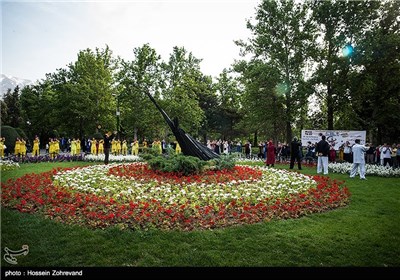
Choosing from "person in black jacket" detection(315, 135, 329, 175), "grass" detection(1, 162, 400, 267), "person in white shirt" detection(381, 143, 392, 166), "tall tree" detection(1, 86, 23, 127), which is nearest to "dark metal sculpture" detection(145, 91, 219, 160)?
"person in black jacket" detection(315, 135, 329, 175)

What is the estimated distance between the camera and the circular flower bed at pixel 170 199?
6754 mm

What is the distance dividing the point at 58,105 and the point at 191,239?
43277 millimetres

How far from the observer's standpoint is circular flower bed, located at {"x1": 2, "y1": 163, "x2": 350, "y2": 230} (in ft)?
22.2

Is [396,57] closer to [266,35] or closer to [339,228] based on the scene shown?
[266,35]

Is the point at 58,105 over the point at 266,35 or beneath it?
beneath

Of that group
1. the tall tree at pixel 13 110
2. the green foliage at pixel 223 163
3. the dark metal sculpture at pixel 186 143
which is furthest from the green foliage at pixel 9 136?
the green foliage at pixel 223 163

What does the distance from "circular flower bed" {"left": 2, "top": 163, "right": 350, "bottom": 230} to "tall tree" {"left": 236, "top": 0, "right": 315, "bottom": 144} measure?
62.2 ft

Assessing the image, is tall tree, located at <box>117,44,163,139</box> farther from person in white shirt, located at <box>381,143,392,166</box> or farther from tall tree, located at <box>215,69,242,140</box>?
person in white shirt, located at <box>381,143,392,166</box>

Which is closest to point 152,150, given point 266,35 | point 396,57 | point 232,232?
point 232,232

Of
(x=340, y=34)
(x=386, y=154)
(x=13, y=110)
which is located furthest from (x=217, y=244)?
(x=13, y=110)

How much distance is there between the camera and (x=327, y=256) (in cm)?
520

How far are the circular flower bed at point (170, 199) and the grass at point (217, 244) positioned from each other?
1.54ft

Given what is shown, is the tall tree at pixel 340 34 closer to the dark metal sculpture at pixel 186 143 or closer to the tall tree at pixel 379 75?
the tall tree at pixel 379 75

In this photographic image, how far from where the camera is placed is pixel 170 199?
816 cm
